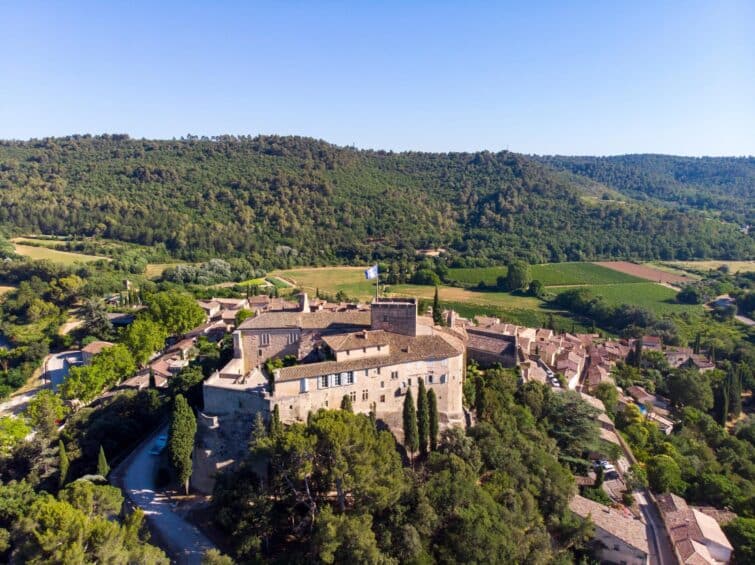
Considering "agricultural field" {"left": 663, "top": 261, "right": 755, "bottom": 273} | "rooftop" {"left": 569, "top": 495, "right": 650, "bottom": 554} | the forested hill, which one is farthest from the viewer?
"agricultural field" {"left": 663, "top": 261, "right": 755, "bottom": 273}

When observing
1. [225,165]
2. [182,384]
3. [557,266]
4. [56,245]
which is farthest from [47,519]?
[225,165]

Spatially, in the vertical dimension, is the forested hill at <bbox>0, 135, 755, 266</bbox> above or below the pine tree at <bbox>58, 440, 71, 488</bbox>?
above

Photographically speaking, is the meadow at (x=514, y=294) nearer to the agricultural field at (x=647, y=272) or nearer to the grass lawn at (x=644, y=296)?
the grass lawn at (x=644, y=296)

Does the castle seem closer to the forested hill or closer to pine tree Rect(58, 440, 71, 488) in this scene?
pine tree Rect(58, 440, 71, 488)

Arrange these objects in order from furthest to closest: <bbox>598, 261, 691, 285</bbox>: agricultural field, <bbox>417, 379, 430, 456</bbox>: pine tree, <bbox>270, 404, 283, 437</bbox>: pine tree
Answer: <bbox>598, 261, 691, 285</bbox>: agricultural field < <bbox>417, 379, 430, 456</bbox>: pine tree < <bbox>270, 404, 283, 437</bbox>: pine tree

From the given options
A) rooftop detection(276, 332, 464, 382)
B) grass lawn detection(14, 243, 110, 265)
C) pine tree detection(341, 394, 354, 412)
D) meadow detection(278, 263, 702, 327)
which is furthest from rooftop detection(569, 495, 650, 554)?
grass lawn detection(14, 243, 110, 265)

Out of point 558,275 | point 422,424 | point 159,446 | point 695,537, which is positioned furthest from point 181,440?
point 558,275

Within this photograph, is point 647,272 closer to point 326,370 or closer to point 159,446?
point 326,370

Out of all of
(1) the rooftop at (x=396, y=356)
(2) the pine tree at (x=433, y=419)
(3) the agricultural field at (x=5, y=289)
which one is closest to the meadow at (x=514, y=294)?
(3) the agricultural field at (x=5, y=289)
